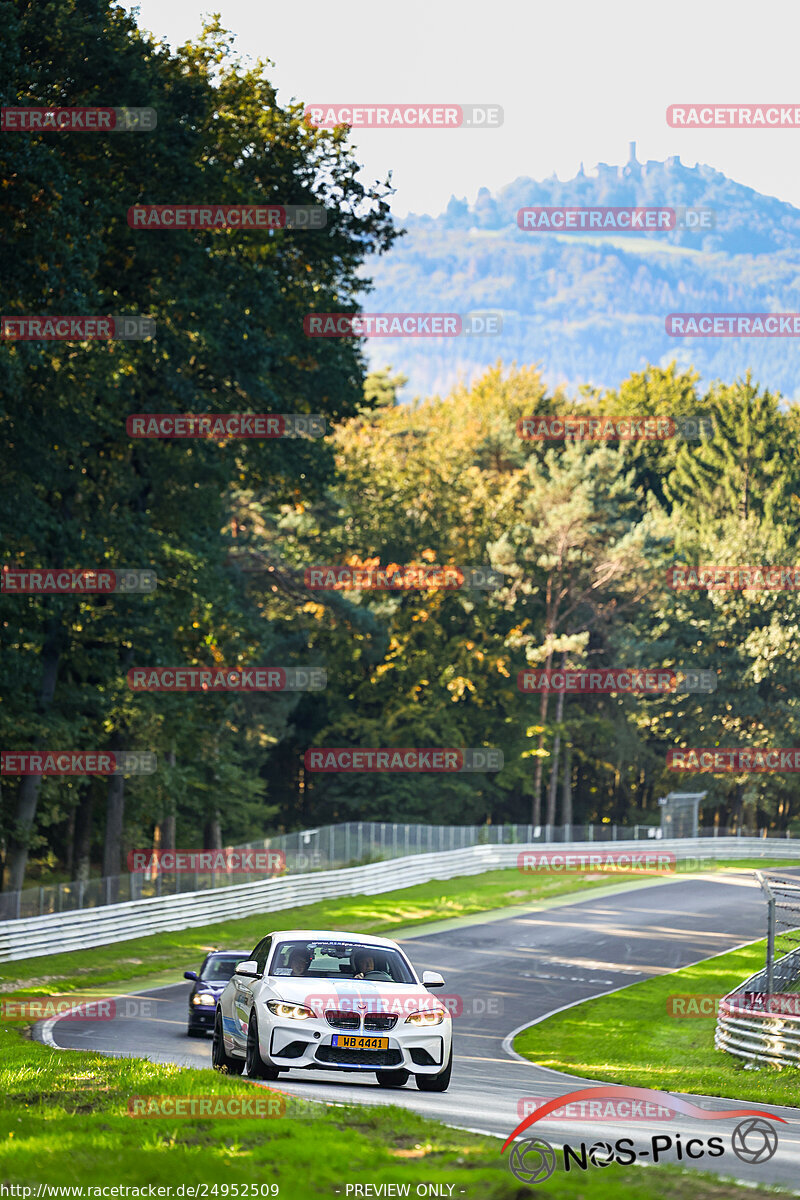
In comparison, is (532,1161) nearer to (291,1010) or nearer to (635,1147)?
(635,1147)

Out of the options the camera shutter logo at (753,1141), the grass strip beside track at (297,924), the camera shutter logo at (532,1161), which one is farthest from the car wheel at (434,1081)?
the grass strip beside track at (297,924)

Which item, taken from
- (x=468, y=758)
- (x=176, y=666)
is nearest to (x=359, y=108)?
(x=176, y=666)

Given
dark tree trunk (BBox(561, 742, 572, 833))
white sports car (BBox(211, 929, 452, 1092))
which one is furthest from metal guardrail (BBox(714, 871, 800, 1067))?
dark tree trunk (BBox(561, 742, 572, 833))

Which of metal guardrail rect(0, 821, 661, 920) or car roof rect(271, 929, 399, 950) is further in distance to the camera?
metal guardrail rect(0, 821, 661, 920)

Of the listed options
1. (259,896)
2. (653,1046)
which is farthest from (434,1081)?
(259,896)

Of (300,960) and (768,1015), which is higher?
(300,960)

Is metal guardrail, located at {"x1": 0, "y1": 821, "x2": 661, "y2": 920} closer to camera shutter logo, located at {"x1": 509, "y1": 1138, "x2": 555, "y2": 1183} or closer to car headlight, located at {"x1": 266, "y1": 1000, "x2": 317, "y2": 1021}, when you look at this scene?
car headlight, located at {"x1": 266, "y1": 1000, "x2": 317, "y2": 1021}

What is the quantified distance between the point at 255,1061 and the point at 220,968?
846cm

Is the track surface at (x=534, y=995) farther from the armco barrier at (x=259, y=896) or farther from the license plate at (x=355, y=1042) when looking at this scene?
the armco barrier at (x=259, y=896)

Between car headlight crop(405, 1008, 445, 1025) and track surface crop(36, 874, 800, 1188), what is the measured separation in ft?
2.14

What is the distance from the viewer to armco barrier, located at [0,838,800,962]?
31219 millimetres

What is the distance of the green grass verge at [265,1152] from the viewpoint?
7.84 metres

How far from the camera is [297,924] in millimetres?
38250

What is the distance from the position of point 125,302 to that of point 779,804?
63.4m
